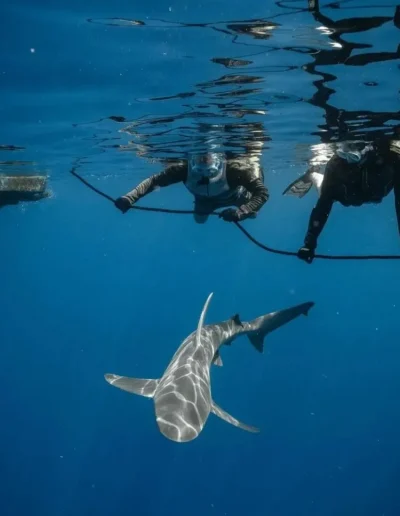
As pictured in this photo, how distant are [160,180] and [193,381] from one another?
488cm

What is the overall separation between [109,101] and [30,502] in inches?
1064

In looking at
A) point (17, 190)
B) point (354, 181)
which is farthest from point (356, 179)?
→ point (17, 190)

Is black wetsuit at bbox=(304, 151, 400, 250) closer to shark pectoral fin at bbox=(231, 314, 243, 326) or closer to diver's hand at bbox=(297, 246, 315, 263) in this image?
diver's hand at bbox=(297, 246, 315, 263)

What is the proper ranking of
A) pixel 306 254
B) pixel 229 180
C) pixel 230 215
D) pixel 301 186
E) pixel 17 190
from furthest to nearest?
pixel 17 190 → pixel 229 180 → pixel 301 186 → pixel 230 215 → pixel 306 254

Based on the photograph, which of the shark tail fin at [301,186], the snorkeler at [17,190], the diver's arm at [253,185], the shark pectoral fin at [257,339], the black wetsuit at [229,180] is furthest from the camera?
the snorkeler at [17,190]

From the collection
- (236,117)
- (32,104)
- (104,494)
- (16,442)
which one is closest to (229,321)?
(236,117)

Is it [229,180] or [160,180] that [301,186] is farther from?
[160,180]

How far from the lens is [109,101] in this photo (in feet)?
39.3

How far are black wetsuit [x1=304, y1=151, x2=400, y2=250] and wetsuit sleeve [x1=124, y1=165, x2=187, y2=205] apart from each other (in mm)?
3606

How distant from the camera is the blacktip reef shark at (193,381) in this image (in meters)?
6.71

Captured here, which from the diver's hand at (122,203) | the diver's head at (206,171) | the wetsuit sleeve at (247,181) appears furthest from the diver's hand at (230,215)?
the diver's head at (206,171)

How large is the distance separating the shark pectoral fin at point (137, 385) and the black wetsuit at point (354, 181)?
4413mm

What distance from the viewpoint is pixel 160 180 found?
34.5 ft

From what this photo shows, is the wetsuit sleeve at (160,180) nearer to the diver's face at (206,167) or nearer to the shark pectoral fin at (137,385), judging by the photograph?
the diver's face at (206,167)
